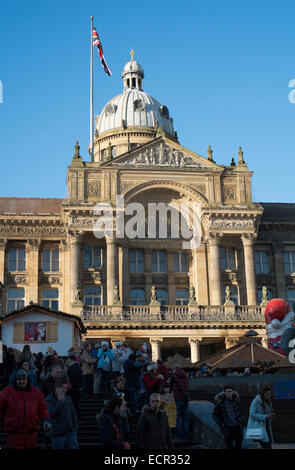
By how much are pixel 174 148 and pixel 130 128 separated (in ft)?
57.0

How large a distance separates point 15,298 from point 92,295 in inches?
220

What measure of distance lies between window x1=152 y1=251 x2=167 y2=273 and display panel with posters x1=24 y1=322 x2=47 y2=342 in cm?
1934

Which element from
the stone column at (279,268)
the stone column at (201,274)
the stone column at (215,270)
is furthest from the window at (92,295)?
the stone column at (279,268)

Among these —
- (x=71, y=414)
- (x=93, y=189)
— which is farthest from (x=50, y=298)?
(x=71, y=414)

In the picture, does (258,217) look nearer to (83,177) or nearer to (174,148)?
(174,148)

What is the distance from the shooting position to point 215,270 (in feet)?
146

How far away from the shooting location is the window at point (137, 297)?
46281 mm

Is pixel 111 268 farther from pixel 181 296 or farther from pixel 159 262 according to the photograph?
pixel 181 296

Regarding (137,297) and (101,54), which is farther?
(101,54)

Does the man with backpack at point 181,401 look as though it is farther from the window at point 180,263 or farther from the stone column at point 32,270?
the window at point 180,263

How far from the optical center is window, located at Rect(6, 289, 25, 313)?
46.2 m
